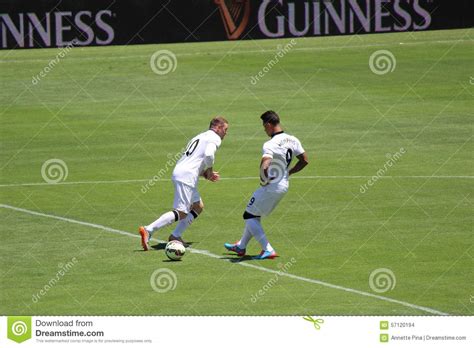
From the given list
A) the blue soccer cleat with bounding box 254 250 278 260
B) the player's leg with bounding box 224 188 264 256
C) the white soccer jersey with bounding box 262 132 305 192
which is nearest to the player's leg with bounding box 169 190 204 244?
the player's leg with bounding box 224 188 264 256

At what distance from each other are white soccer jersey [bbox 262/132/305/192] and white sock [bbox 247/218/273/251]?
0.64 meters

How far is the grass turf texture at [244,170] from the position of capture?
58.5ft

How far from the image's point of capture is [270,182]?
19.7m

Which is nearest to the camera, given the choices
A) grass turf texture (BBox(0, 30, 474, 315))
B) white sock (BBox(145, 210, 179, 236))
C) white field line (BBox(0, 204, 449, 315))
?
white field line (BBox(0, 204, 449, 315))

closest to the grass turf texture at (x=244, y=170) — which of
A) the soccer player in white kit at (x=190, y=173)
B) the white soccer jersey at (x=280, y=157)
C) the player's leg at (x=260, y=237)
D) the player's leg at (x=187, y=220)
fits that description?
the player's leg at (x=260, y=237)

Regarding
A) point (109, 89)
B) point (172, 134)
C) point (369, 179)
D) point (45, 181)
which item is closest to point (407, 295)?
point (369, 179)

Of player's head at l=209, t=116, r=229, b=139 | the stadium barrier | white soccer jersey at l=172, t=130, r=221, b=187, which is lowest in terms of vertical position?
white soccer jersey at l=172, t=130, r=221, b=187

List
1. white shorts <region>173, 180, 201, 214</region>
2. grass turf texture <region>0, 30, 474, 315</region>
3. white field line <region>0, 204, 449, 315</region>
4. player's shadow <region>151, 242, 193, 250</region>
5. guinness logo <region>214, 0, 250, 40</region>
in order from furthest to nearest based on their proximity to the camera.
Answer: guinness logo <region>214, 0, 250, 40</region>, player's shadow <region>151, 242, 193, 250</region>, white shorts <region>173, 180, 201, 214</region>, grass turf texture <region>0, 30, 474, 315</region>, white field line <region>0, 204, 449, 315</region>

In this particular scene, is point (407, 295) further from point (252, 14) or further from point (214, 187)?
point (252, 14)

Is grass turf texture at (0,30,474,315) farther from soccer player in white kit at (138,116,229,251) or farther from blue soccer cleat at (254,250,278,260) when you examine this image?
soccer player in white kit at (138,116,229,251)

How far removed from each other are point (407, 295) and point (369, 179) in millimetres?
10772

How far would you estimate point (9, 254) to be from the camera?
2070cm

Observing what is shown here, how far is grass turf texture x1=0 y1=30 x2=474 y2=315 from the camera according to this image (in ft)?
58.5

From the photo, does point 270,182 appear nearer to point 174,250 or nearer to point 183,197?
point 183,197
